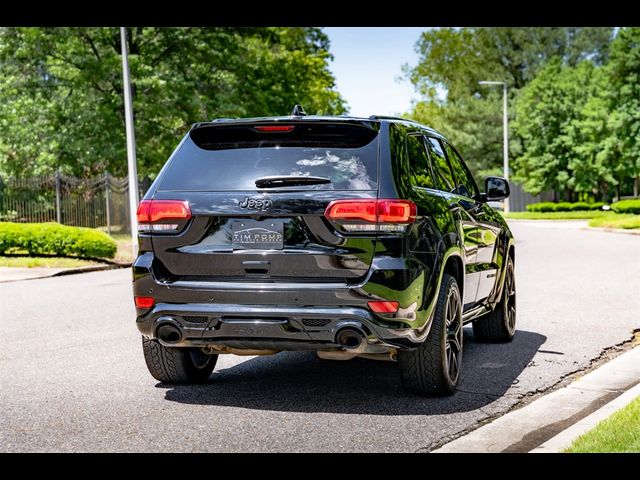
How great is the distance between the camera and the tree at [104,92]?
3130cm

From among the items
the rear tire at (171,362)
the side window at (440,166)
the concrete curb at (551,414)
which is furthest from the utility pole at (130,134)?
the concrete curb at (551,414)

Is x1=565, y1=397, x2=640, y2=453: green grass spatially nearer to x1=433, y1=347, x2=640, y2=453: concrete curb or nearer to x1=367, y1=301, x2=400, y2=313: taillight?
x1=433, y1=347, x2=640, y2=453: concrete curb

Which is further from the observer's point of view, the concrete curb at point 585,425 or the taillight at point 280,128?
the taillight at point 280,128

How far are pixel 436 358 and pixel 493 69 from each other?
63.7 metres

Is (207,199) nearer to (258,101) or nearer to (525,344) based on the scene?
(525,344)

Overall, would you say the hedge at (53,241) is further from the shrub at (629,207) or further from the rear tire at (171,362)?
the shrub at (629,207)

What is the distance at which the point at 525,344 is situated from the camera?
8.84 meters

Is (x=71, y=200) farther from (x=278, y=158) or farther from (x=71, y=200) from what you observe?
(x=278, y=158)

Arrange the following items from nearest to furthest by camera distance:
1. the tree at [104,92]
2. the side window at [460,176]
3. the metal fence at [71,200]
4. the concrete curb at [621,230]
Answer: the side window at [460,176] < the metal fence at [71,200] < the concrete curb at [621,230] < the tree at [104,92]

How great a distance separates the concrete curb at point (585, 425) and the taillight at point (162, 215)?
2.68m

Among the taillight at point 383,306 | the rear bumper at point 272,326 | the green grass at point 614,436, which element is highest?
the taillight at point 383,306

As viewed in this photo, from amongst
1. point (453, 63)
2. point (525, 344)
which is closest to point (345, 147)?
point (525, 344)

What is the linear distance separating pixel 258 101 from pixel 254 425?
29281 millimetres

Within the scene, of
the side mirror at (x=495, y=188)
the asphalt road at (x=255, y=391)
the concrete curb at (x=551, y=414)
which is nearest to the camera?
the concrete curb at (x=551, y=414)
